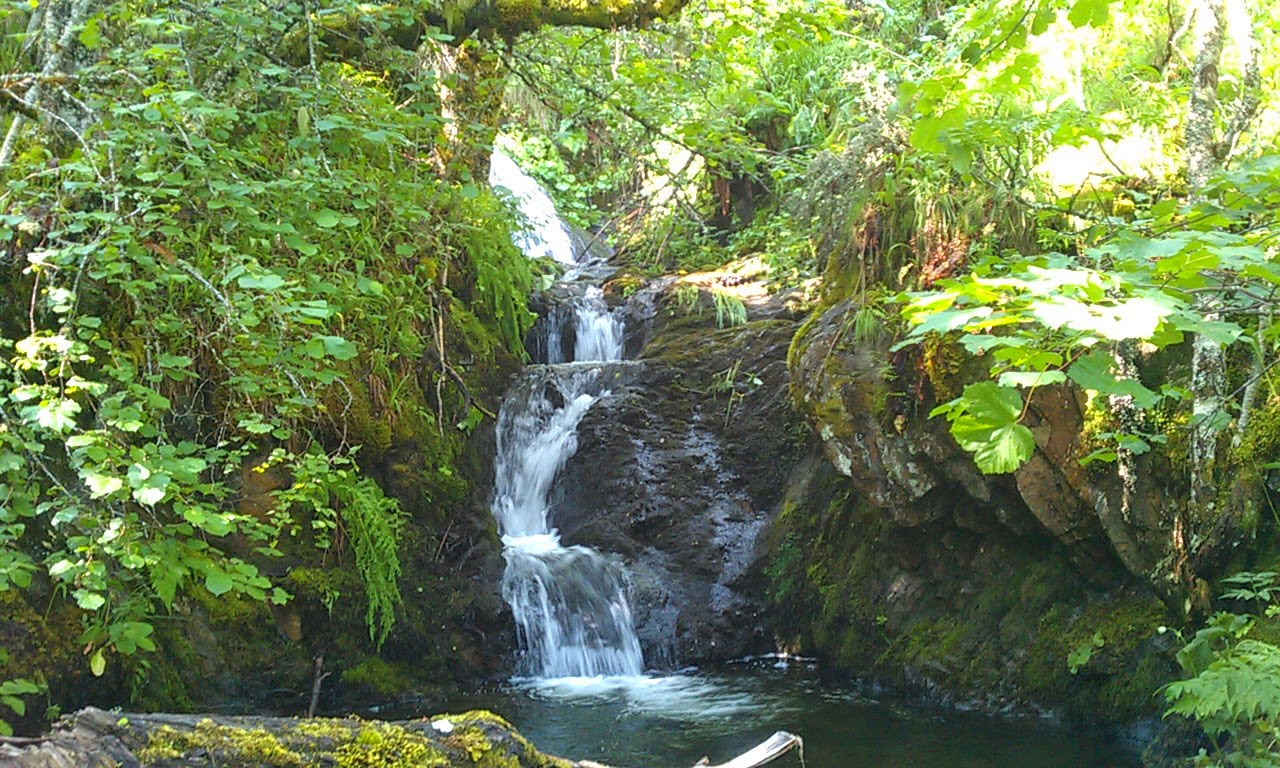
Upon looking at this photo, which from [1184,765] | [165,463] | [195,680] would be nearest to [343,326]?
[195,680]

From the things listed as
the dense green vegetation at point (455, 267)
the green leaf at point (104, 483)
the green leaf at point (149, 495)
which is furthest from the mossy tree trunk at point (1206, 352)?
the green leaf at point (104, 483)

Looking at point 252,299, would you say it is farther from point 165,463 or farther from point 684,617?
point 684,617

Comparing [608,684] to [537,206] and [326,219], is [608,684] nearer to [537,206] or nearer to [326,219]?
[326,219]

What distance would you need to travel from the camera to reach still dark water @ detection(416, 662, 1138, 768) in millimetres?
5844

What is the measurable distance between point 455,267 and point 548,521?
8.37 feet

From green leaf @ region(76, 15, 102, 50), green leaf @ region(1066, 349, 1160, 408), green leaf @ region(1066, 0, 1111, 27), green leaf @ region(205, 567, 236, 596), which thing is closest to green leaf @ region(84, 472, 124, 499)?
green leaf @ region(205, 567, 236, 596)

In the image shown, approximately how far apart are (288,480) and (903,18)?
934cm

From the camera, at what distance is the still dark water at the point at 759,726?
5844 millimetres

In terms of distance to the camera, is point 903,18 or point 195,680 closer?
point 195,680

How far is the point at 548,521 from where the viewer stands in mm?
9469

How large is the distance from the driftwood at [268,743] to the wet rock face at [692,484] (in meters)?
6.24

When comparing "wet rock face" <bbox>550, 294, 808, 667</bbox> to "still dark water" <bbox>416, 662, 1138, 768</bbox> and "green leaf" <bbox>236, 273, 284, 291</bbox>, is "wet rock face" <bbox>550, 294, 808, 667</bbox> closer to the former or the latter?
"still dark water" <bbox>416, 662, 1138, 768</bbox>

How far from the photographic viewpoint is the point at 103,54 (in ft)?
14.6

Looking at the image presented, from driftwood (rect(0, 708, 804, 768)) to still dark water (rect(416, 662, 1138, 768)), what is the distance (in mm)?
3752
